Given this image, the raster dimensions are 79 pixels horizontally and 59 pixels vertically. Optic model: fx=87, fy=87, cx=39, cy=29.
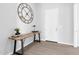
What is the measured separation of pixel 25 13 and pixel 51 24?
1.40 meters

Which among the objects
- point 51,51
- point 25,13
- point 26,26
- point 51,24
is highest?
point 25,13

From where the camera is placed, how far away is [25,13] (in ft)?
12.0

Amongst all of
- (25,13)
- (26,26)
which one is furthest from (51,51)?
(25,13)

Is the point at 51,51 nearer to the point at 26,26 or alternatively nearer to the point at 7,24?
the point at 26,26

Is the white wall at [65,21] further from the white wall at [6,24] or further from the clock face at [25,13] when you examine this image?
the white wall at [6,24]

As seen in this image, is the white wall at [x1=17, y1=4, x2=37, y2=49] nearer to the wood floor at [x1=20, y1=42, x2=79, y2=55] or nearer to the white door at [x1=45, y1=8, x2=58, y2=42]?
the wood floor at [x1=20, y1=42, x2=79, y2=55]

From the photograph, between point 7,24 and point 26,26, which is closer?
point 7,24

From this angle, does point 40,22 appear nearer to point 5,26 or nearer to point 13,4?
point 13,4

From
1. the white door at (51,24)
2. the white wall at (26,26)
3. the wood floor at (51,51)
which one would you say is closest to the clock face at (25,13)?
the white wall at (26,26)

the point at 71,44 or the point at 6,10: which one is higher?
the point at 6,10

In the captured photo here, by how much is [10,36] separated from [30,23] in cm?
144

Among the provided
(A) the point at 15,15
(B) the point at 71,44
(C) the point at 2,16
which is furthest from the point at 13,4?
(B) the point at 71,44

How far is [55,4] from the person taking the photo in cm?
405

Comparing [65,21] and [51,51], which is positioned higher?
[65,21]
